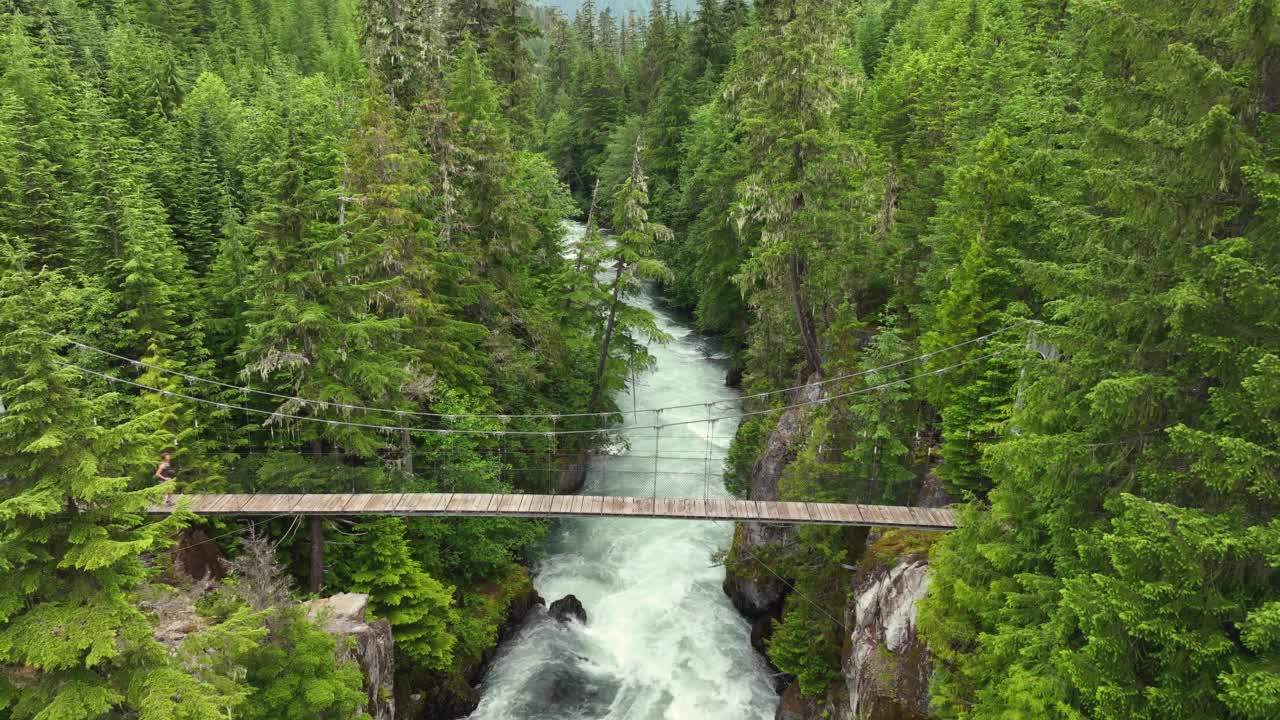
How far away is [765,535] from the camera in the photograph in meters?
18.3

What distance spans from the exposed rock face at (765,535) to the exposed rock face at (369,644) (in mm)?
8686

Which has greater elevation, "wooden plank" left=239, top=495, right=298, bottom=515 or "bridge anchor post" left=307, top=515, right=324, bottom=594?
"wooden plank" left=239, top=495, right=298, bottom=515

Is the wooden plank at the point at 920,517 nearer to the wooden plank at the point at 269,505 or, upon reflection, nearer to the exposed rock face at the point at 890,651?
the exposed rock face at the point at 890,651

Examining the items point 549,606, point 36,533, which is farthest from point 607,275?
point 36,533

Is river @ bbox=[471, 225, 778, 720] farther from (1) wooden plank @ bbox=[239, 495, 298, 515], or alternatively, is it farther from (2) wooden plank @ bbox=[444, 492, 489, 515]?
(1) wooden plank @ bbox=[239, 495, 298, 515]

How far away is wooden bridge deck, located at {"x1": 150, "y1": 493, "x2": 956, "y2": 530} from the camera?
13.9 meters

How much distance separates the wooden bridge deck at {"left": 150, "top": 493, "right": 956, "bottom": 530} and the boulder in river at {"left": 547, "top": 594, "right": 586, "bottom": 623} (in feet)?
16.0

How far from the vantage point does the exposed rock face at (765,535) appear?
18203 mm

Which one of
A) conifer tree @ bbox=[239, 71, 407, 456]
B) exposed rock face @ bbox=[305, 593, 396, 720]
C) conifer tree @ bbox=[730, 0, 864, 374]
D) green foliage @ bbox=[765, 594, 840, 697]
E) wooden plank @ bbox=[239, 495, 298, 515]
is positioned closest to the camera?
exposed rock face @ bbox=[305, 593, 396, 720]

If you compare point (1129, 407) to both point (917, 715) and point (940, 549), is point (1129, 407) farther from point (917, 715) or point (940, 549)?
point (917, 715)

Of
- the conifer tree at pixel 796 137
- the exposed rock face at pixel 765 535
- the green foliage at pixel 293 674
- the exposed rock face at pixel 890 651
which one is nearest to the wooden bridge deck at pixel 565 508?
the exposed rock face at pixel 890 651

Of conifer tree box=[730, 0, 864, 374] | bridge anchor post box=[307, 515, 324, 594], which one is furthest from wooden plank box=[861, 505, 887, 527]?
bridge anchor post box=[307, 515, 324, 594]

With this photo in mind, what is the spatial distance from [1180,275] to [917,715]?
24.5 feet

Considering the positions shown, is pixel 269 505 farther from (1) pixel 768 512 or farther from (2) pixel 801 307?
(2) pixel 801 307
